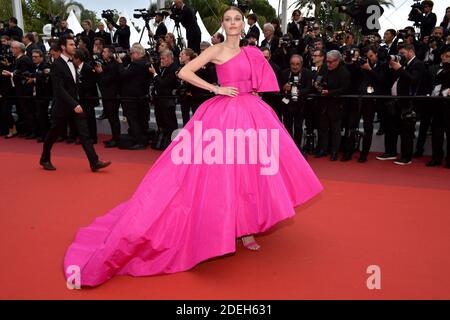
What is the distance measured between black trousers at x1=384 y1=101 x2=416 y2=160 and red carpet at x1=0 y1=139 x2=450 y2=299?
0.55m

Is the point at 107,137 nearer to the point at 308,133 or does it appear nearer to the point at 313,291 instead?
the point at 308,133

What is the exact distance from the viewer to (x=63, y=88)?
6.13 m

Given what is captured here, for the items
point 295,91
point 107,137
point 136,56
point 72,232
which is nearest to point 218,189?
point 72,232

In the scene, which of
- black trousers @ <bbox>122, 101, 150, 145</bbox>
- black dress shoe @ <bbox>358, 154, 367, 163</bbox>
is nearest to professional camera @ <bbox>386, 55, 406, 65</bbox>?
black dress shoe @ <bbox>358, 154, 367, 163</bbox>

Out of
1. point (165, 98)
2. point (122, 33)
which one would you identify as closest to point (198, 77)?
point (165, 98)

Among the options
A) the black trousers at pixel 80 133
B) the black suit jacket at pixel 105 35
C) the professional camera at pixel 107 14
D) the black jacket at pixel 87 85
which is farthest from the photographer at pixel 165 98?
the black suit jacket at pixel 105 35

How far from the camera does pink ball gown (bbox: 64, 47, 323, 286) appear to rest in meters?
3.10

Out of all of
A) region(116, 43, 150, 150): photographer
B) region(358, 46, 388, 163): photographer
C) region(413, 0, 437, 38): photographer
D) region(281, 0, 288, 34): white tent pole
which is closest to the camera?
region(358, 46, 388, 163): photographer

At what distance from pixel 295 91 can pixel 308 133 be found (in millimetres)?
928

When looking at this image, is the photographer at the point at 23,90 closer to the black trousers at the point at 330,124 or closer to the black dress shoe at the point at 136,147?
the black dress shoe at the point at 136,147

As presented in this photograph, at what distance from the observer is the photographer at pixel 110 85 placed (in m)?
8.20

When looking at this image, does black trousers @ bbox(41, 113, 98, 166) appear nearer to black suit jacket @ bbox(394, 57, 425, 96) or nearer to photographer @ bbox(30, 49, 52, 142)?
photographer @ bbox(30, 49, 52, 142)

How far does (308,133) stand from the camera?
7477mm

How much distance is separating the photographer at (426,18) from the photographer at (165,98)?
5142 millimetres
